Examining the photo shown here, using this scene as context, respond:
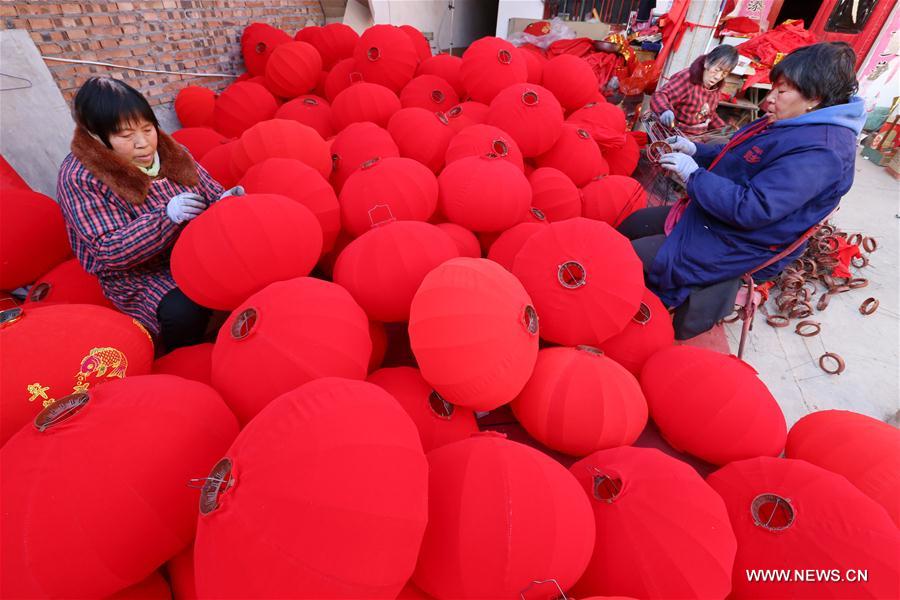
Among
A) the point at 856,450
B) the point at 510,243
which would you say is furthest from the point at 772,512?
the point at 510,243

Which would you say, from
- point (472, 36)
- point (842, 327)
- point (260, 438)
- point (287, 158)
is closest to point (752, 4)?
point (472, 36)

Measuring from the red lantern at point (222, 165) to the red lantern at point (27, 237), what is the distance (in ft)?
2.79

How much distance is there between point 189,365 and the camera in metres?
1.82

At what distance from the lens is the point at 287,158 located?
2469mm

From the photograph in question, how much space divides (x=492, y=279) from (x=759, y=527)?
1.23 metres

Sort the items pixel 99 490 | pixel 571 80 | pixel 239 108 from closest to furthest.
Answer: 1. pixel 99 490
2. pixel 239 108
3. pixel 571 80

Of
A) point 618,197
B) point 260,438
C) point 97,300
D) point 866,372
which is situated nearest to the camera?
point 260,438

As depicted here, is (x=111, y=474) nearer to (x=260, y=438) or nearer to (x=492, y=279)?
(x=260, y=438)

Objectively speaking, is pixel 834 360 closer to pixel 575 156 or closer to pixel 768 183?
pixel 768 183

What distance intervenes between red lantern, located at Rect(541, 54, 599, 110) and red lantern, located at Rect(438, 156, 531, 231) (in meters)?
2.19

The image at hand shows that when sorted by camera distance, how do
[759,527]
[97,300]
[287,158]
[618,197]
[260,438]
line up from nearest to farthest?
[260,438], [759,527], [97,300], [287,158], [618,197]

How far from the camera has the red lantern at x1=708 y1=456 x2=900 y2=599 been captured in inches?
48.3

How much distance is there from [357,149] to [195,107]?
223cm

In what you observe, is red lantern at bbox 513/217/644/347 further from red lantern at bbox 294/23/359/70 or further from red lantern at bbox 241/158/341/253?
red lantern at bbox 294/23/359/70
